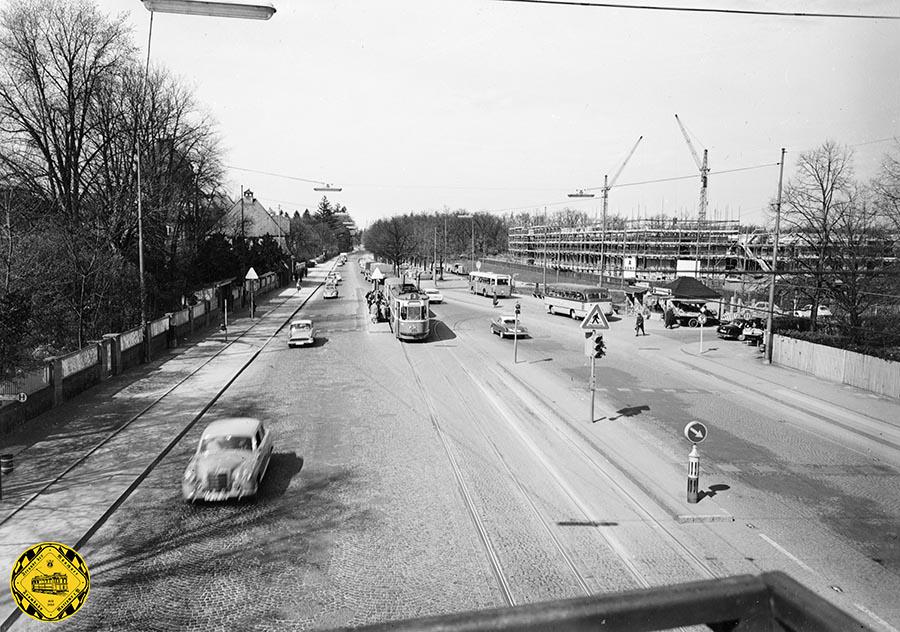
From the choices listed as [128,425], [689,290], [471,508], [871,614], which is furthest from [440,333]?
[871,614]

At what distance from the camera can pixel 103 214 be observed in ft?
112

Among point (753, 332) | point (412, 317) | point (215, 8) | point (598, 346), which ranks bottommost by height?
point (753, 332)

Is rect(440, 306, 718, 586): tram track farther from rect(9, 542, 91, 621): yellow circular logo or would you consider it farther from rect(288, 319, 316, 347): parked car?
rect(288, 319, 316, 347): parked car

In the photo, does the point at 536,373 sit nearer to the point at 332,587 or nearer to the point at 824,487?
the point at 824,487

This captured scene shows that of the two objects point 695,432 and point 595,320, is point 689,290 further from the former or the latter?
point 695,432

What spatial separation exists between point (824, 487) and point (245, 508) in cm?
1204

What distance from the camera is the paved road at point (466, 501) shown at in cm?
946

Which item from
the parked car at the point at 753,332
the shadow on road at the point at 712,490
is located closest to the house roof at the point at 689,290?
the parked car at the point at 753,332

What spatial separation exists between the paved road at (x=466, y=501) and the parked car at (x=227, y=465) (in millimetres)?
353

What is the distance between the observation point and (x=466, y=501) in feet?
42.4

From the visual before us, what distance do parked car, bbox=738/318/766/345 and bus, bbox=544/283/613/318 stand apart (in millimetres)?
9921

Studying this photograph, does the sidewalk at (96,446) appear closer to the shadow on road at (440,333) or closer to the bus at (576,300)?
the shadow on road at (440,333)

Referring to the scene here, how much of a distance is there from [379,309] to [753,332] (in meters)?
23.2

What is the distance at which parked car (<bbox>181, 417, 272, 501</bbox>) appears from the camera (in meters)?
12.7
